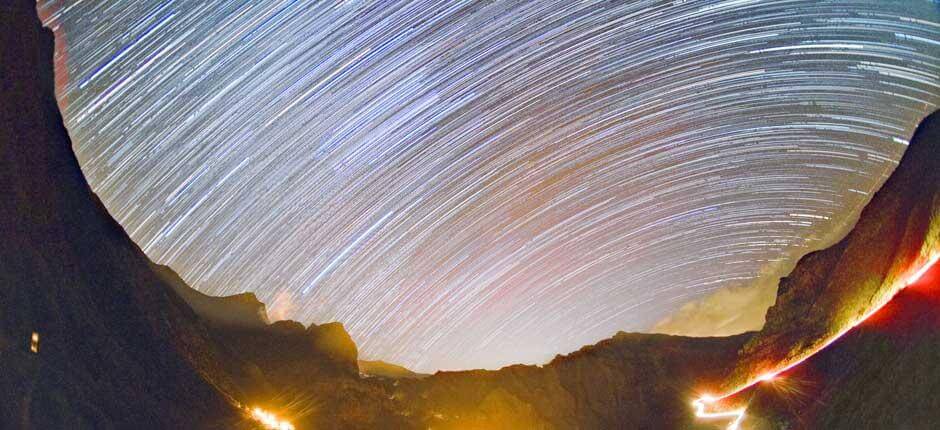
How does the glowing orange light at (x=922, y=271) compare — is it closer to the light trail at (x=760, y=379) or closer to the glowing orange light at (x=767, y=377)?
the light trail at (x=760, y=379)

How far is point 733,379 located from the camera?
49.0 feet

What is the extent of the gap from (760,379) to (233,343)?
930cm

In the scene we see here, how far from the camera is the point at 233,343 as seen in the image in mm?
14031

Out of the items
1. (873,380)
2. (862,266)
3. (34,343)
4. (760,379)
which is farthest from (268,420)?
(862,266)

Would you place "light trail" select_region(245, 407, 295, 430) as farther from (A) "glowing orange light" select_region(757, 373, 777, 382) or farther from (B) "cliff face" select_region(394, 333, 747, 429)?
(A) "glowing orange light" select_region(757, 373, 777, 382)

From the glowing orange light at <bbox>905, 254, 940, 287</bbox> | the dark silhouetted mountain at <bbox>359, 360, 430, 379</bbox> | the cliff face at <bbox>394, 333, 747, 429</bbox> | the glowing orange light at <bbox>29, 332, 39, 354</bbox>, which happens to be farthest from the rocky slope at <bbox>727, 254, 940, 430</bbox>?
the glowing orange light at <bbox>29, 332, 39, 354</bbox>

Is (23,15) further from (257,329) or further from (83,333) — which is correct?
(257,329)

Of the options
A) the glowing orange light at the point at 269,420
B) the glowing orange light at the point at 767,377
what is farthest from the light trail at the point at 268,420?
the glowing orange light at the point at 767,377

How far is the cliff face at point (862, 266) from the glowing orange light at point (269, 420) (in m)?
8.25

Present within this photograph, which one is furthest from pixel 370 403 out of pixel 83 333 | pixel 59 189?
pixel 59 189

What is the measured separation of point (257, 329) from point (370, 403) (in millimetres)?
2527

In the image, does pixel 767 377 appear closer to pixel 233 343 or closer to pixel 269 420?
pixel 269 420

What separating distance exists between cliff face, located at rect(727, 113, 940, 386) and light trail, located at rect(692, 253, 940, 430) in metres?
0.13

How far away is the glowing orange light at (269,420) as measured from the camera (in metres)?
13.0
